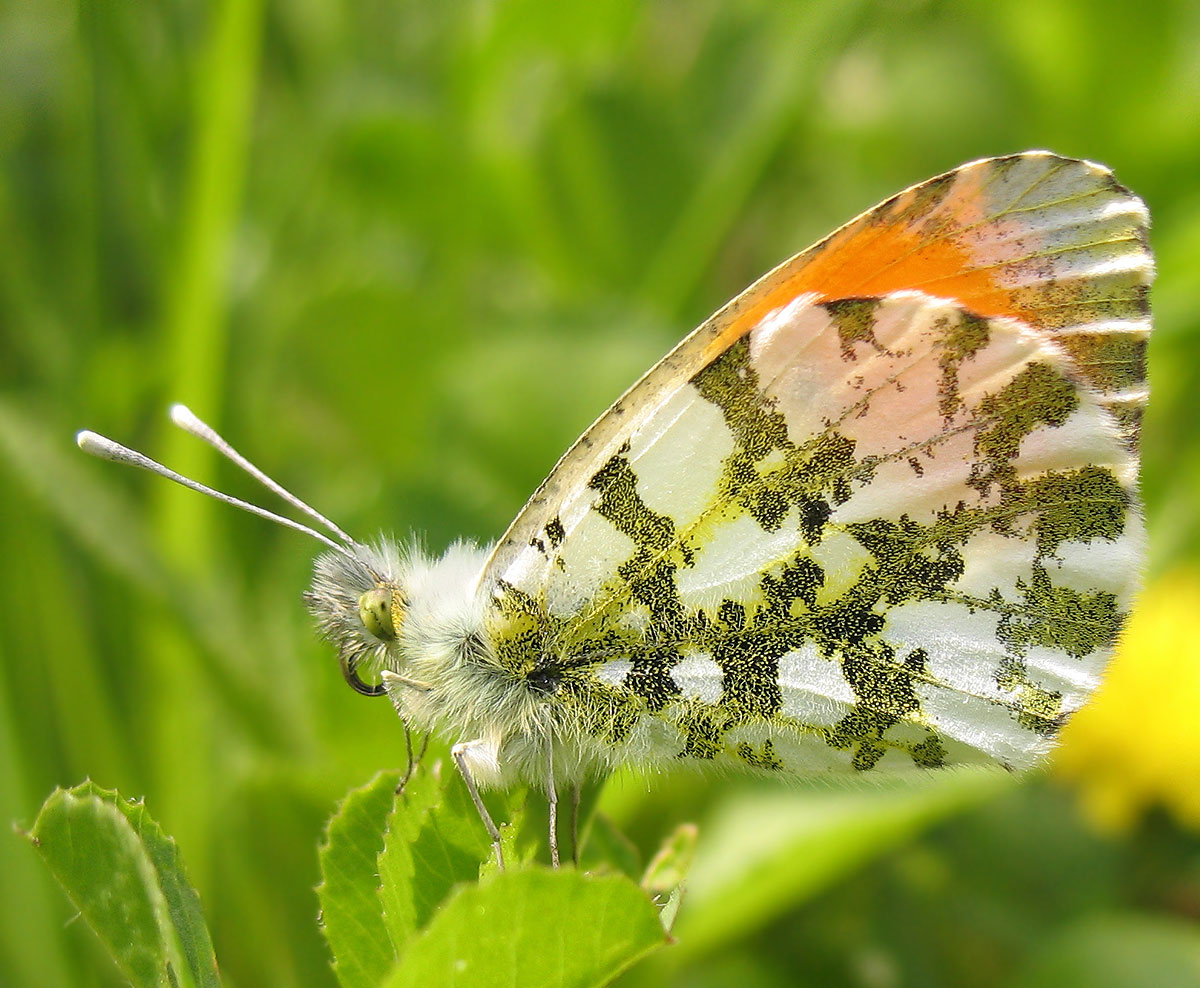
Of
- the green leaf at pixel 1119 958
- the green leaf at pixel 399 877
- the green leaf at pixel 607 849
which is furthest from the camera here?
the green leaf at pixel 1119 958

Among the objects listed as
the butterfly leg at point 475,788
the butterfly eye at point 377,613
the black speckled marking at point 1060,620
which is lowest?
the black speckled marking at point 1060,620

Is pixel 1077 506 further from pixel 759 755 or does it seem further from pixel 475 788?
pixel 475 788

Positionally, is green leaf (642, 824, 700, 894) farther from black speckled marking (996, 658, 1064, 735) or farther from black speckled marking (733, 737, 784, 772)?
black speckled marking (996, 658, 1064, 735)

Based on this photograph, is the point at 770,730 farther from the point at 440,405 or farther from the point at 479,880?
the point at 440,405

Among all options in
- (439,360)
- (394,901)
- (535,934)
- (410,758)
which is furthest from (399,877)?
(439,360)

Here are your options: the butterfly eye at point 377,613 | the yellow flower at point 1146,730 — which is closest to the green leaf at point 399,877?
the butterfly eye at point 377,613

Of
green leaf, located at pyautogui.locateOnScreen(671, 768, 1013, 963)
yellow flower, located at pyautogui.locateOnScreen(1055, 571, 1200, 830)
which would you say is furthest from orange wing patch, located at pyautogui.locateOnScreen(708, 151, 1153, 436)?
yellow flower, located at pyautogui.locateOnScreen(1055, 571, 1200, 830)

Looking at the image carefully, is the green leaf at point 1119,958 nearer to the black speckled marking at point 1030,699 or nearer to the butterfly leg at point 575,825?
the black speckled marking at point 1030,699
